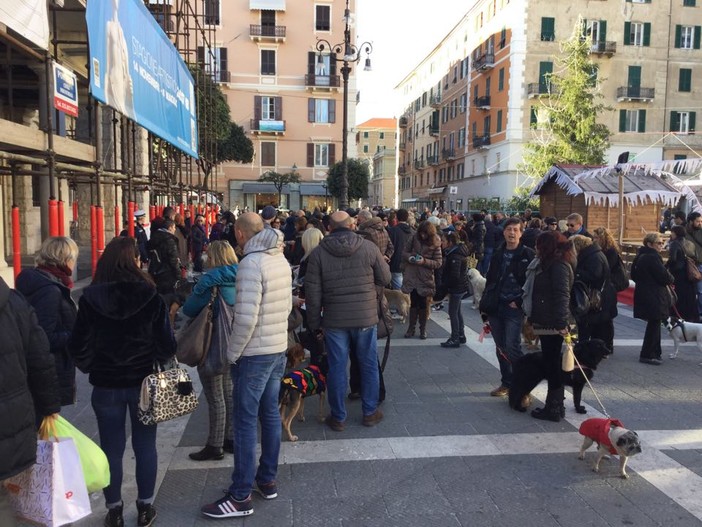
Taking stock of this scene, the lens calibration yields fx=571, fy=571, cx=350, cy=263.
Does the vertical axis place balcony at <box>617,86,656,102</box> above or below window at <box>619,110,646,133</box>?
above

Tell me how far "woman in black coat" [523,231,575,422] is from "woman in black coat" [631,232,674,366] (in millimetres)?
2589

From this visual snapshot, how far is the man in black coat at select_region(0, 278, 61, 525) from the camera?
2.37 meters

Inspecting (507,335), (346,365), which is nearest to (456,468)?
(346,365)

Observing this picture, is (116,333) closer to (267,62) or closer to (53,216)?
(53,216)

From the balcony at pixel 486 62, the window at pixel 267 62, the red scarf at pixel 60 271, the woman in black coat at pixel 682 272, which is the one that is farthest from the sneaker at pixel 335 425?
the window at pixel 267 62

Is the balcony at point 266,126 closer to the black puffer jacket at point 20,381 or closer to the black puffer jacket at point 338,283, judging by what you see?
the black puffer jacket at point 338,283

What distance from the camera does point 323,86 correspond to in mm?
42531

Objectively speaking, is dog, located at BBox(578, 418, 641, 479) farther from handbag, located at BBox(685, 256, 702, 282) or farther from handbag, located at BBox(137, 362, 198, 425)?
handbag, located at BBox(685, 256, 702, 282)

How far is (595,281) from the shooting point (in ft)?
21.3

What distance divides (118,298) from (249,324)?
0.73 metres

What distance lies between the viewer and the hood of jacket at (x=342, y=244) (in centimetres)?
461

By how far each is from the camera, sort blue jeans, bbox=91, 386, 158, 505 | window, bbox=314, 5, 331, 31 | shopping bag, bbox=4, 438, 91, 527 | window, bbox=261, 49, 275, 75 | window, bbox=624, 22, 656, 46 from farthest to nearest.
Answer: window, bbox=261, 49, 275, 75
window, bbox=314, 5, 331, 31
window, bbox=624, 22, 656, 46
blue jeans, bbox=91, 386, 158, 505
shopping bag, bbox=4, 438, 91, 527

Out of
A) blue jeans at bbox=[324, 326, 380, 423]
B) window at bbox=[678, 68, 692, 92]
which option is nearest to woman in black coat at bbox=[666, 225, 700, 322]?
blue jeans at bbox=[324, 326, 380, 423]

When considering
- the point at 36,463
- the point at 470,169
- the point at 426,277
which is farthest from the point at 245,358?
the point at 470,169
